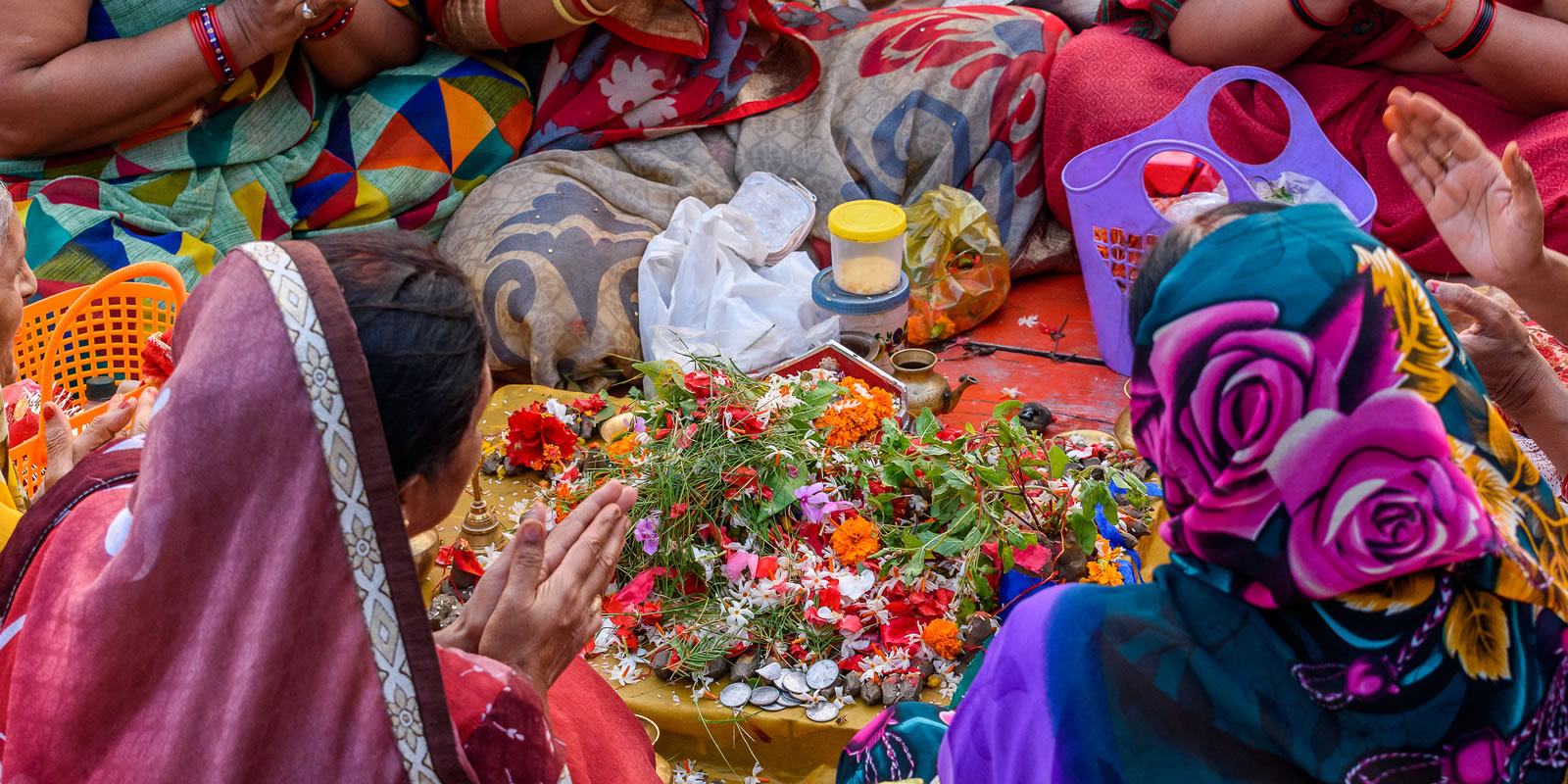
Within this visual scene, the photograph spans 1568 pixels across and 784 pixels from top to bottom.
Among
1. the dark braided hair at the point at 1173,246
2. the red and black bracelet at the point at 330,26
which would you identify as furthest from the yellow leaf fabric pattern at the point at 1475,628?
the red and black bracelet at the point at 330,26

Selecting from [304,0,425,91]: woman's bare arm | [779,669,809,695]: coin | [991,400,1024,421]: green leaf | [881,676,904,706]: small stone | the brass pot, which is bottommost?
the brass pot

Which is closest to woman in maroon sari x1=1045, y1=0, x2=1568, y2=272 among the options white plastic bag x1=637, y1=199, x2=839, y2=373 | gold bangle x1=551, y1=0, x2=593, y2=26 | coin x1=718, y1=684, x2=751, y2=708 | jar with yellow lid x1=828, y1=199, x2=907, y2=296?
jar with yellow lid x1=828, y1=199, x2=907, y2=296

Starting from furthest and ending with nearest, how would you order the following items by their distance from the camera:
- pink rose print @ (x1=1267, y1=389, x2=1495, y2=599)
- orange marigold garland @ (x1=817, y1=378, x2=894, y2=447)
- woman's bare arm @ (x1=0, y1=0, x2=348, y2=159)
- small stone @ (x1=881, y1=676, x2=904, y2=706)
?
woman's bare arm @ (x1=0, y1=0, x2=348, y2=159) < orange marigold garland @ (x1=817, y1=378, x2=894, y2=447) < small stone @ (x1=881, y1=676, x2=904, y2=706) < pink rose print @ (x1=1267, y1=389, x2=1495, y2=599)

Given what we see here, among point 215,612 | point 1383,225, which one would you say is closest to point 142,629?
point 215,612

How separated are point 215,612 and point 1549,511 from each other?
150 centimetres

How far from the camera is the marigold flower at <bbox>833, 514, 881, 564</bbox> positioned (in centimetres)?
232

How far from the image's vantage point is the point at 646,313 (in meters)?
3.68

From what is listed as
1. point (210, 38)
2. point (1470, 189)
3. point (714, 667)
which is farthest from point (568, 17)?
point (1470, 189)

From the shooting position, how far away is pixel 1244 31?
371cm

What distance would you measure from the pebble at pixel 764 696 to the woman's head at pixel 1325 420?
3.73ft

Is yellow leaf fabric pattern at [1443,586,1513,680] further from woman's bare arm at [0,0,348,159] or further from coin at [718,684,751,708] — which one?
woman's bare arm at [0,0,348,159]

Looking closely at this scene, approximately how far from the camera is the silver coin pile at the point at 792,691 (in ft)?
7.23

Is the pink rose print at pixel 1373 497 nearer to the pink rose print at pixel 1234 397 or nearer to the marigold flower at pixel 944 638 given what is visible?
the pink rose print at pixel 1234 397

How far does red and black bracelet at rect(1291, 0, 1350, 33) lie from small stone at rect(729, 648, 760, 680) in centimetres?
271
